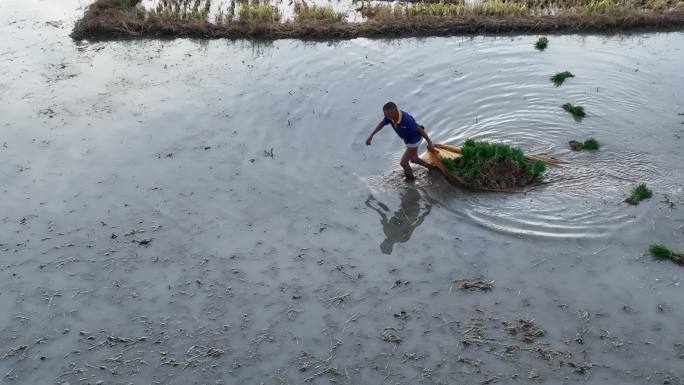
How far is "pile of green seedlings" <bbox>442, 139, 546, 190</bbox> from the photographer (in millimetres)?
8484

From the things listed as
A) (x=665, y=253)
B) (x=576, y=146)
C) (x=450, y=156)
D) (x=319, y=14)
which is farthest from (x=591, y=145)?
(x=319, y=14)

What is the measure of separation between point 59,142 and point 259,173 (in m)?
3.81

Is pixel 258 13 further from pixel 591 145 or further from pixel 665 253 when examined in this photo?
pixel 665 253

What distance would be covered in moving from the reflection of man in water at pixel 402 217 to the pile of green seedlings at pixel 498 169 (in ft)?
2.61

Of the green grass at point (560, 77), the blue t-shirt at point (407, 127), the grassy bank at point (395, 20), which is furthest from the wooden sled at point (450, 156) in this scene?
the grassy bank at point (395, 20)

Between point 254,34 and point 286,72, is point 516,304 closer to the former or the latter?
point 286,72

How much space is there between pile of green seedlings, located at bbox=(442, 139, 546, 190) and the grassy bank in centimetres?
636

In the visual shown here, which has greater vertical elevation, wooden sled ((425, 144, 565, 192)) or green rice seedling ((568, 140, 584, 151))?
green rice seedling ((568, 140, 584, 151))

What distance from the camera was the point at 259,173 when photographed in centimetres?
927

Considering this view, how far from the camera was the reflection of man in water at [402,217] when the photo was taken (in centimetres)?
791

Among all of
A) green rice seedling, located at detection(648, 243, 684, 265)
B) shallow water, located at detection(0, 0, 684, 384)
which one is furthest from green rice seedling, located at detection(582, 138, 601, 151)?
green rice seedling, located at detection(648, 243, 684, 265)

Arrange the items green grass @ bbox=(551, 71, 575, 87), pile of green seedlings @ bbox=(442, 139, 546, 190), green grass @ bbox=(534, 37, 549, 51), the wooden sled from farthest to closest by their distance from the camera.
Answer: green grass @ bbox=(534, 37, 549, 51) → green grass @ bbox=(551, 71, 575, 87) → the wooden sled → pile of green seedlings @ bbox=(442, 139, 546, 190)

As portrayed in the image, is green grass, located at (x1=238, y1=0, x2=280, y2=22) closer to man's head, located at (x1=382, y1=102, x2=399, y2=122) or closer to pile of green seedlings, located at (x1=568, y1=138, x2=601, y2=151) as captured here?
man's head, located at (x1=382, y1=102, x2=399, y2=122)

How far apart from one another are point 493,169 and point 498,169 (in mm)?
87
